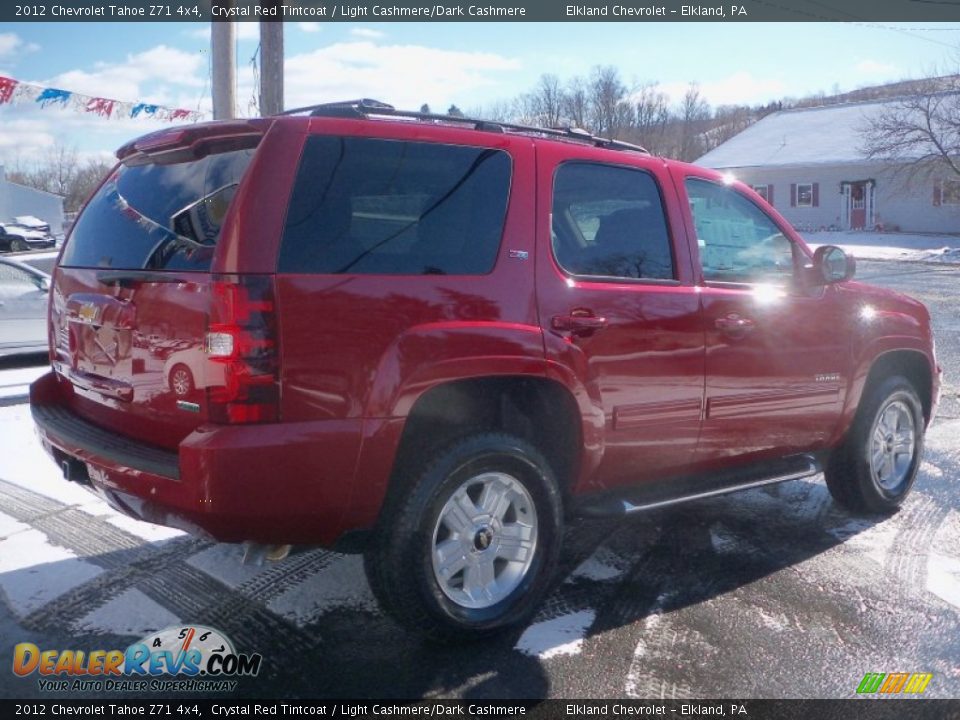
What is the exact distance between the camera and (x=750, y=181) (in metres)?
45.6

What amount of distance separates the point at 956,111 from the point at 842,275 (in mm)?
36438

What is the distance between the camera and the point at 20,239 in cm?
3878

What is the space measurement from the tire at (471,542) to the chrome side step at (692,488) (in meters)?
→ 0.34

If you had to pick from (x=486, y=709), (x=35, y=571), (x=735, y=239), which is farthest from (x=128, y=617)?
(x=735, y=239)

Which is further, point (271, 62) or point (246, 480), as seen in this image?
point (271, 62)

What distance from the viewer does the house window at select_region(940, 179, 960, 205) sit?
3808 centimetres

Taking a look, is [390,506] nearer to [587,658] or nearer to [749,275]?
[587,658]

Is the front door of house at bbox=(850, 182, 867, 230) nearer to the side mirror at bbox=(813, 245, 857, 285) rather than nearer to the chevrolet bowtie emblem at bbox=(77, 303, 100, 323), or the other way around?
the side mirror at bbox=(813, 245, 857, 285)

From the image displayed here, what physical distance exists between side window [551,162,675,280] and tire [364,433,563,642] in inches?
35.9

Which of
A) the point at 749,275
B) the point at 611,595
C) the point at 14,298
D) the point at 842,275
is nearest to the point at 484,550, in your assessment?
the point at 611,595

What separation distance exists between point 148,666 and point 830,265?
385 cm

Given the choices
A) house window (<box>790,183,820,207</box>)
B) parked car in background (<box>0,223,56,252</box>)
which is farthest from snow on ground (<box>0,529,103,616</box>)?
house window (<box>790,183,820,207</box>)

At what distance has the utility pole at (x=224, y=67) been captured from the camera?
8.68m

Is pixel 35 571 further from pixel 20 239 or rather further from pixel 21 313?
pixel 20 239
